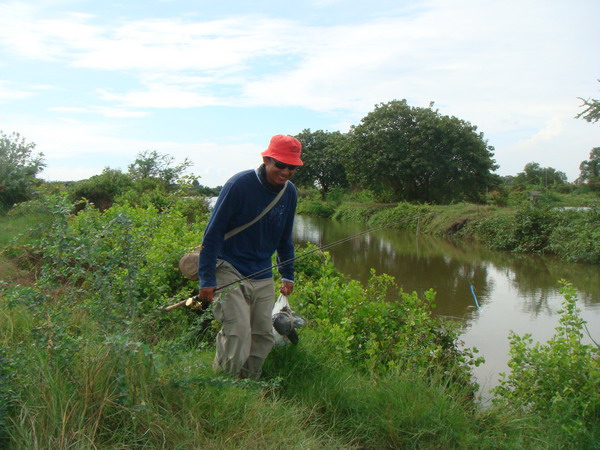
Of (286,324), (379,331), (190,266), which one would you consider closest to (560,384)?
(379,331)

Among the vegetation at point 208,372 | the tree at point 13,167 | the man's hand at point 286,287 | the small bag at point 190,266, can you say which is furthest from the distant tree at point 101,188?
the man's hand at point 286,287

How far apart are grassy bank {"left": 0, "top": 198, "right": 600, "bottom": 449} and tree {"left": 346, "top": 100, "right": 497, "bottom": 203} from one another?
28.8 m

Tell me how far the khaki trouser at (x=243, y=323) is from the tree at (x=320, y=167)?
49.3 metres

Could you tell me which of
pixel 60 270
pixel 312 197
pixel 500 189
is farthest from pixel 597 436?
pixel 312 197

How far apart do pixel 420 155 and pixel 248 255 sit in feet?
98.8

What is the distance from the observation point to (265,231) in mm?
3711

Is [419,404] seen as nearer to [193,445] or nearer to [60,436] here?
[193,445]

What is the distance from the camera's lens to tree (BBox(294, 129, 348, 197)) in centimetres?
5372

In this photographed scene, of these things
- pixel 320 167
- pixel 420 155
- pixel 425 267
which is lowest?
pixel 425 267

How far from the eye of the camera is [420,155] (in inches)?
1278

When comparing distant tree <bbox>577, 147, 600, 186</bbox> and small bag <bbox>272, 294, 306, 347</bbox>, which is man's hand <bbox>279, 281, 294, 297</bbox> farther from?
distant tree <bbox>577, 147, 600, 186</bbox>

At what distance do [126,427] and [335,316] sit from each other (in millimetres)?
3089

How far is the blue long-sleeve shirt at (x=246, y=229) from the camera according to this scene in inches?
135

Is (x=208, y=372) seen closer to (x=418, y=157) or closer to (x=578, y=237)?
(x=578, y=237)
